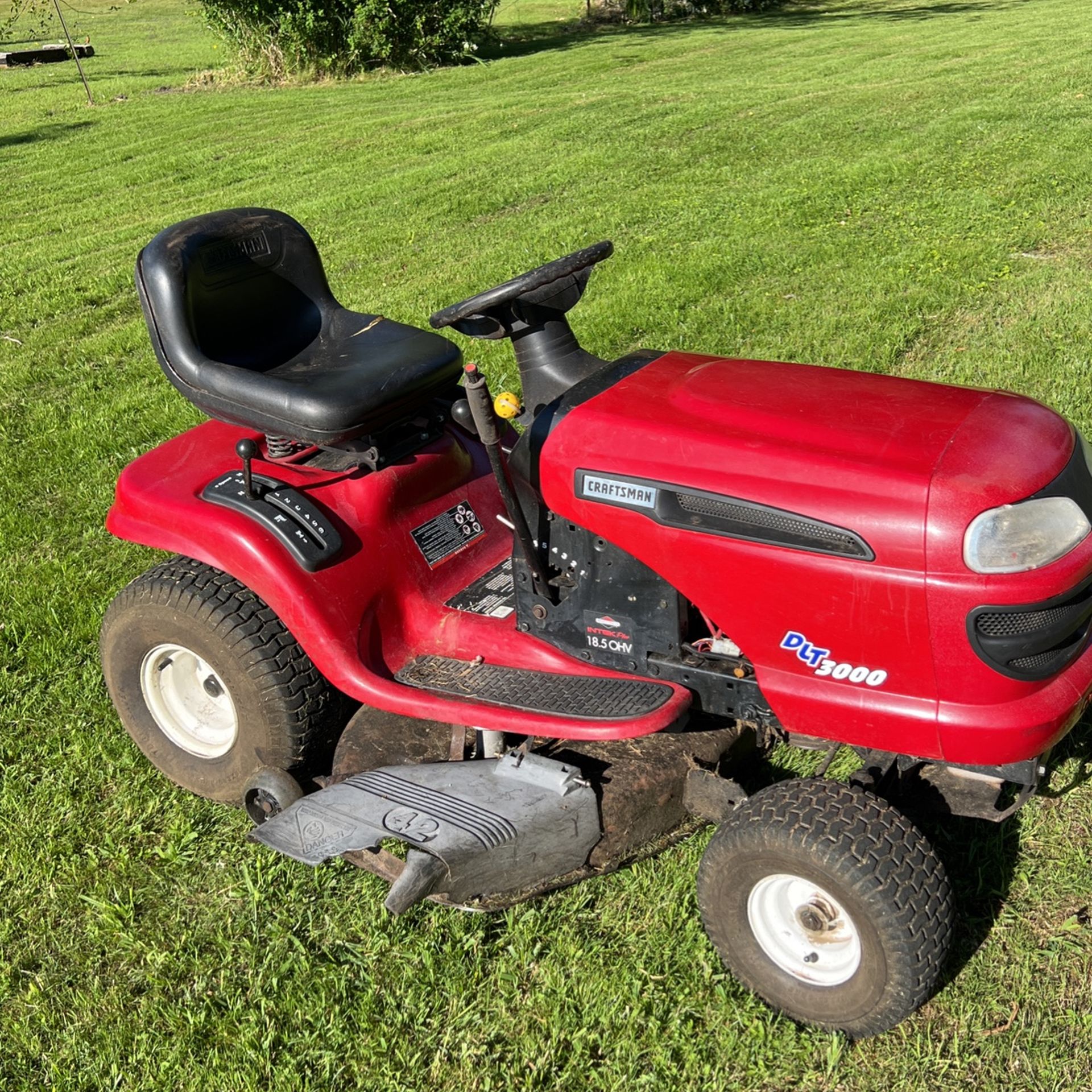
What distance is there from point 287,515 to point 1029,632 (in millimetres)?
1697

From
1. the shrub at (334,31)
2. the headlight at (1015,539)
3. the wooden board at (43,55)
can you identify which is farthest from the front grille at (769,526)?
the wooden board at (43,55)

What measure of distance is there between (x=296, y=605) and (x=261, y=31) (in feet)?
47.7

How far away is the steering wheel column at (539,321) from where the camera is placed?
2471mm

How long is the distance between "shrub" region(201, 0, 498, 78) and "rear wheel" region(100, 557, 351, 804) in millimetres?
13637

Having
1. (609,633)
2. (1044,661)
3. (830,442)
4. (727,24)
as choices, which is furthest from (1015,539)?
(727,24)

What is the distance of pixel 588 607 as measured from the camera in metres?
2.59

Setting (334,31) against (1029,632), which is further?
(334,31)

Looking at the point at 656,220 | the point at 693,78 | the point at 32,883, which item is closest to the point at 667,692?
the point at 32,883

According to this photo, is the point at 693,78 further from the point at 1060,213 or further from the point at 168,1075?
the point at 168,1075

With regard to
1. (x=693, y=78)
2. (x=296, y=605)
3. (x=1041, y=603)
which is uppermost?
(x=1041, y=603)

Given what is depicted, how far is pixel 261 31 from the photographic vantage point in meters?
15.1

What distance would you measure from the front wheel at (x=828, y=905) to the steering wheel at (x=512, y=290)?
3.87ft

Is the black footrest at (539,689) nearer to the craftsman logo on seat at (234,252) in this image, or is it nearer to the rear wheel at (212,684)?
the rear wheel at (212,684)

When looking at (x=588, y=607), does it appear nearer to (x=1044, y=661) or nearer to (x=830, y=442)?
(x=830, y=442)
